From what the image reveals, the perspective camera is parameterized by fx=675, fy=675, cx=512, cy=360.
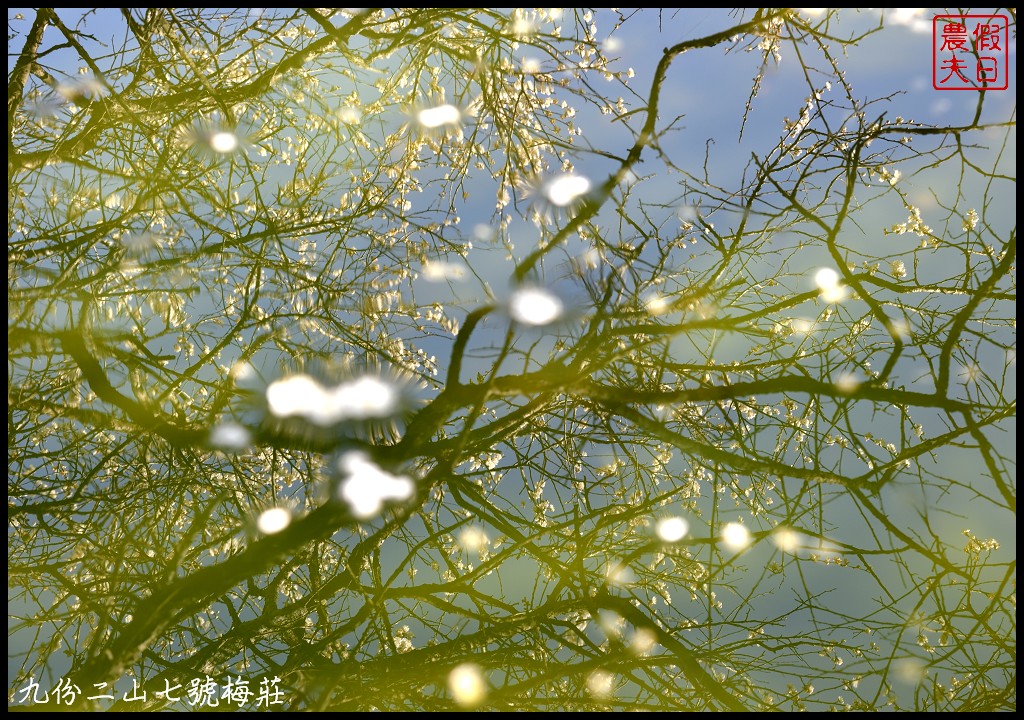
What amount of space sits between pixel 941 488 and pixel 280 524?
2227mm

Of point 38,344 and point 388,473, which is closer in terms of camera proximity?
point 388,473

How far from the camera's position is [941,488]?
2.11 meters

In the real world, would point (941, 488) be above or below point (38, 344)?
below

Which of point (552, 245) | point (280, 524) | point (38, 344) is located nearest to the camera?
point (552, 245)

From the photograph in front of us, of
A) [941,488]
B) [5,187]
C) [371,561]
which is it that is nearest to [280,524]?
[371,561]

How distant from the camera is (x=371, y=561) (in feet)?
10.4

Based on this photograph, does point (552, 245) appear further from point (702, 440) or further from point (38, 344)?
point (38, 344)

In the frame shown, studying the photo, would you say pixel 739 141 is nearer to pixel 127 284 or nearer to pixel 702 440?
pixel 702 440

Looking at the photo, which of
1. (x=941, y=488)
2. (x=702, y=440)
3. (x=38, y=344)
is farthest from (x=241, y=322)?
(x=941, y=488)

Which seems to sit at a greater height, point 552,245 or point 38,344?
point 38,344

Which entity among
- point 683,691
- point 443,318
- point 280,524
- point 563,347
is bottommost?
point 683,691

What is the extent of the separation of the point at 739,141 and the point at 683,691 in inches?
86.1

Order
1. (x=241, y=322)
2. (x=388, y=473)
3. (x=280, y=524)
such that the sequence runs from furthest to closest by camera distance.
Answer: (x=241, y=322) < (x=280, y=524) < (x=388, y=473)

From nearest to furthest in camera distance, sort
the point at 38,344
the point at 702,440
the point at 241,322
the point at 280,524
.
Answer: the point at 280,524, the point at 38,344, the point at 241,322, the point at 702,440
